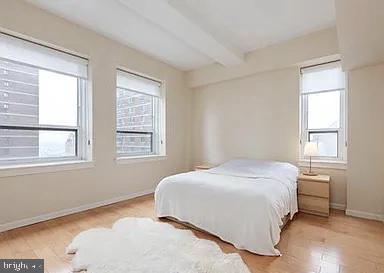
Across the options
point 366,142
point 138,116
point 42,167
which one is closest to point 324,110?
point 366,142

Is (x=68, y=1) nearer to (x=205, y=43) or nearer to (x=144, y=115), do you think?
(x=205, y=43)

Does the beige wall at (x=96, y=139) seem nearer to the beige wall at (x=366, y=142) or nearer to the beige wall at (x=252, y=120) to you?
the beige wall at (x=252, y=120)

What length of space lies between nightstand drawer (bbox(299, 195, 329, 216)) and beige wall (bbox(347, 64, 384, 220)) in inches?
14.3

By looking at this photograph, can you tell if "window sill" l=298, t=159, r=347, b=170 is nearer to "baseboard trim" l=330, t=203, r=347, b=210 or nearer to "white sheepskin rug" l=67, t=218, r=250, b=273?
"baseboard trim" l=330, t=203, r=347, b=210

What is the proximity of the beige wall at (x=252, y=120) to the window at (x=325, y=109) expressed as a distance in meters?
0.17

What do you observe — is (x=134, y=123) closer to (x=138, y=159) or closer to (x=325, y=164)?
(x=138, y=159)

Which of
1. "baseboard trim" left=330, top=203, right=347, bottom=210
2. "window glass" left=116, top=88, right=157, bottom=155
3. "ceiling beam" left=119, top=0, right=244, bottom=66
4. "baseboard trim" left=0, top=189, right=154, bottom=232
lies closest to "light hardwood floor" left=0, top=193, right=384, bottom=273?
"baseboard trim" left=0, top=189, right=154, bottom=232

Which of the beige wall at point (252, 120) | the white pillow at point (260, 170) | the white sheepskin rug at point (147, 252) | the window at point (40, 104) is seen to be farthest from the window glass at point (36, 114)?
the beige wall at point (252, 120)

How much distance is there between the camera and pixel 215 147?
490cm

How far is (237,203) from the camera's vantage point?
2285mm

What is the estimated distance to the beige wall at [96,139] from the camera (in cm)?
270

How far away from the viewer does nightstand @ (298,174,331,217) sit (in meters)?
3.14

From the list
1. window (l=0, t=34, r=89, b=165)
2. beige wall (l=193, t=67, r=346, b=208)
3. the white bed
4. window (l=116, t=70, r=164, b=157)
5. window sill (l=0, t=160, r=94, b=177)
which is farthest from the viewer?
window (l=116, t=70, r=164, b=157)

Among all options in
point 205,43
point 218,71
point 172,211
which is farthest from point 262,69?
point 172,211
